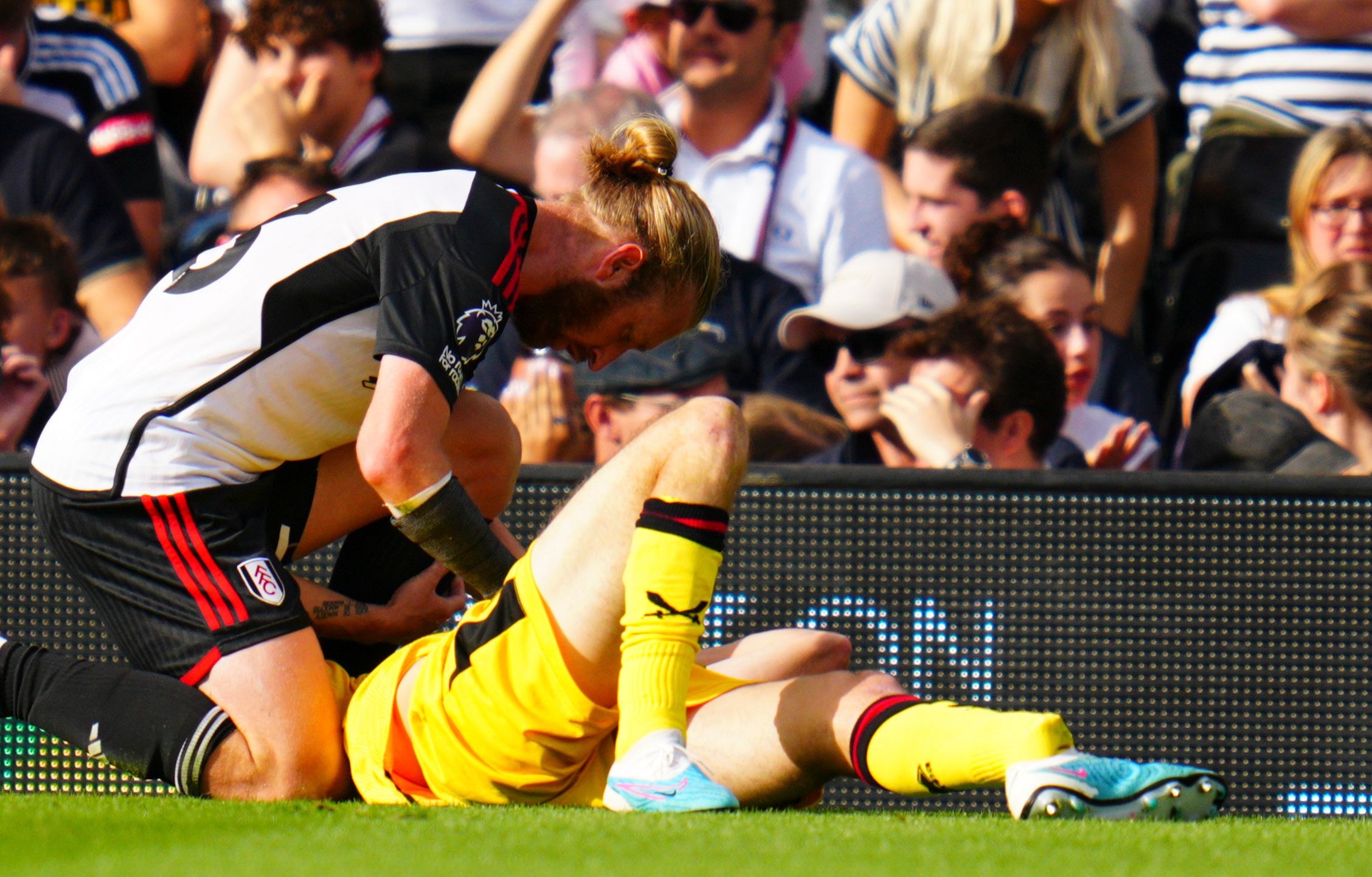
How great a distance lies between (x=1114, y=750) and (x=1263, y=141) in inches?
101

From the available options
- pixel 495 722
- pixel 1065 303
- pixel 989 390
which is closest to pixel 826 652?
pixel 495 722

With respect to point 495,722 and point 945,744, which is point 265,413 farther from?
point 945,744

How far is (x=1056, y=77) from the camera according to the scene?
536cm

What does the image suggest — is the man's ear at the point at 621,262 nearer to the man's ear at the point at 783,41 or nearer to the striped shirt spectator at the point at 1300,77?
the man's ear at the point at 783,41

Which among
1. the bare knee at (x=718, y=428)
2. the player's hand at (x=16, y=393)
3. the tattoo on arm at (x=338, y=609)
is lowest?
the player's hand at (x=16, y=393)

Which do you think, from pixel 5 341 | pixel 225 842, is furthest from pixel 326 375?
pixel 5 341

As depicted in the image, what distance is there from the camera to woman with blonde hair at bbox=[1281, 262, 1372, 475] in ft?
13.3

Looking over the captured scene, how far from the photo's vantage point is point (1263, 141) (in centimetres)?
523

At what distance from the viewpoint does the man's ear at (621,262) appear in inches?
113

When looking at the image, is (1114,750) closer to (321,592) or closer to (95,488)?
(321,592)

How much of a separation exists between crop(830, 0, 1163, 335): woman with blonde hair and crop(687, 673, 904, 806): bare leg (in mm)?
2932

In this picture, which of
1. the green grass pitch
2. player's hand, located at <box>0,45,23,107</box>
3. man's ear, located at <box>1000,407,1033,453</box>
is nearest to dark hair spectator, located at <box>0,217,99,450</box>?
player's hand, located at <box>0,45,23,107</box>

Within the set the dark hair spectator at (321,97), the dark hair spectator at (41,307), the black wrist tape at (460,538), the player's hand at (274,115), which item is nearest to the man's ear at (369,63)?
the dark hair spectator at (321,97)

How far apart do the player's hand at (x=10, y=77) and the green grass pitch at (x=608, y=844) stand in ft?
10.5
